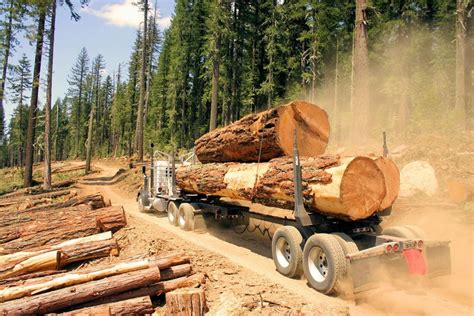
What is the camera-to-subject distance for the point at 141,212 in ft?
48.6

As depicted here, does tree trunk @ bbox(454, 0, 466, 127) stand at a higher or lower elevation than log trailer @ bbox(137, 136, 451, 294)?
higher

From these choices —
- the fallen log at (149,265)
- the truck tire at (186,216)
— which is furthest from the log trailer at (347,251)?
the truck tire at (186,216)

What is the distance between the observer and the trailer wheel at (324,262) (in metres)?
5.04

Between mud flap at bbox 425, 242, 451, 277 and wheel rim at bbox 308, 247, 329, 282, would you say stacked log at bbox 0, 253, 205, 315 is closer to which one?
wheel rim at bbox 308, 247, 329, 282

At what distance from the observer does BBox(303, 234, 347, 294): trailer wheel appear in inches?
198

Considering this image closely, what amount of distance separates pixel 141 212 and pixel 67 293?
10.1m

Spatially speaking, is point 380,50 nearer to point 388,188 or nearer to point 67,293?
point 388,188

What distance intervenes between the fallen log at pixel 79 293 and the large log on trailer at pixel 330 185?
2.86 metres

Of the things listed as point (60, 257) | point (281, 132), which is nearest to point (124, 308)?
point (60, 257)

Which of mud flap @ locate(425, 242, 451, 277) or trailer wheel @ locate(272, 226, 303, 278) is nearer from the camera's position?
mud flap @ locate(425, 242, 451, 277)

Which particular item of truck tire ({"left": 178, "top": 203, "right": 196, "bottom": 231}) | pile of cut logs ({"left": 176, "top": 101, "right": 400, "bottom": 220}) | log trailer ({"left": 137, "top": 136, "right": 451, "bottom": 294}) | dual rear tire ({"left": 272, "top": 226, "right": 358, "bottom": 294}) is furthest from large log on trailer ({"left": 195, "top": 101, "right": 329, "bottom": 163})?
truck tire ({"left": 178, "top": 203, "right": 196, "bottom": 231})

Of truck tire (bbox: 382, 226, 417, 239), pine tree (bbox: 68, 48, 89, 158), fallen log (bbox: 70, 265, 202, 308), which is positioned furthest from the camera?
pine tree (bbox: 68, 48, 89, 158)

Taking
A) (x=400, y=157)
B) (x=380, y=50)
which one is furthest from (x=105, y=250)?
(x=380, y=50)

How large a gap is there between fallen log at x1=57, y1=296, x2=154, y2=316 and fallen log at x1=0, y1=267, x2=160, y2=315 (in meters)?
0.21
